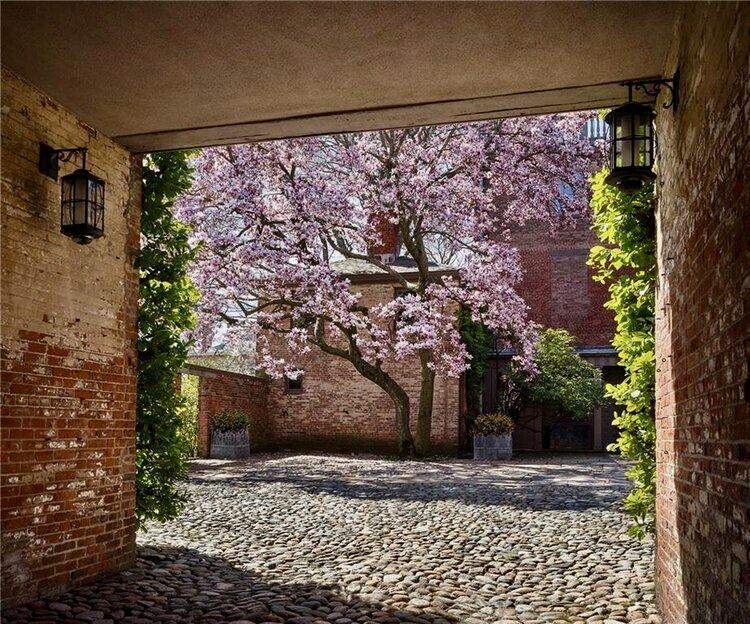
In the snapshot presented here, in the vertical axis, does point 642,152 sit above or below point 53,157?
below

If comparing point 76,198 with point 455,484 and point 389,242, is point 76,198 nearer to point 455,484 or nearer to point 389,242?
point 455,484

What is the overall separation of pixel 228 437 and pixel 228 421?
36cm

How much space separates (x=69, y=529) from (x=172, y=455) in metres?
1.37

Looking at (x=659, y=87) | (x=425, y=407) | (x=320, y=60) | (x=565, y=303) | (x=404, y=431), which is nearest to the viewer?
(x=320, y=60)

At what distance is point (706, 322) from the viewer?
318cm

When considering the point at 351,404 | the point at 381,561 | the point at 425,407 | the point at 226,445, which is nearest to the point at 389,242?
the point at 351,404

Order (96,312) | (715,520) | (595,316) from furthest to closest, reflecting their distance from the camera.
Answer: (595,316) < (96,312) < (715,520)

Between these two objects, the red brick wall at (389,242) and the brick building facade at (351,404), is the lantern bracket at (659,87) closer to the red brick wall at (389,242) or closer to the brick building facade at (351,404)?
the brick building facade at (351,404)

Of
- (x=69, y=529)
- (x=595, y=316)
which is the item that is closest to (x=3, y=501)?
(x=69, y=529)

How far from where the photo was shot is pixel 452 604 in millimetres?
4941

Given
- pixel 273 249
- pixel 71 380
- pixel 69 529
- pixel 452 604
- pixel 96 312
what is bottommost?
pixel 452 604

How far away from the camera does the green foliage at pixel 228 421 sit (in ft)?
56.8

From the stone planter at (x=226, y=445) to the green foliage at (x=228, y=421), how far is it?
0.10 metres

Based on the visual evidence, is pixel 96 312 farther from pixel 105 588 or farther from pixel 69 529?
pixel 105 588
